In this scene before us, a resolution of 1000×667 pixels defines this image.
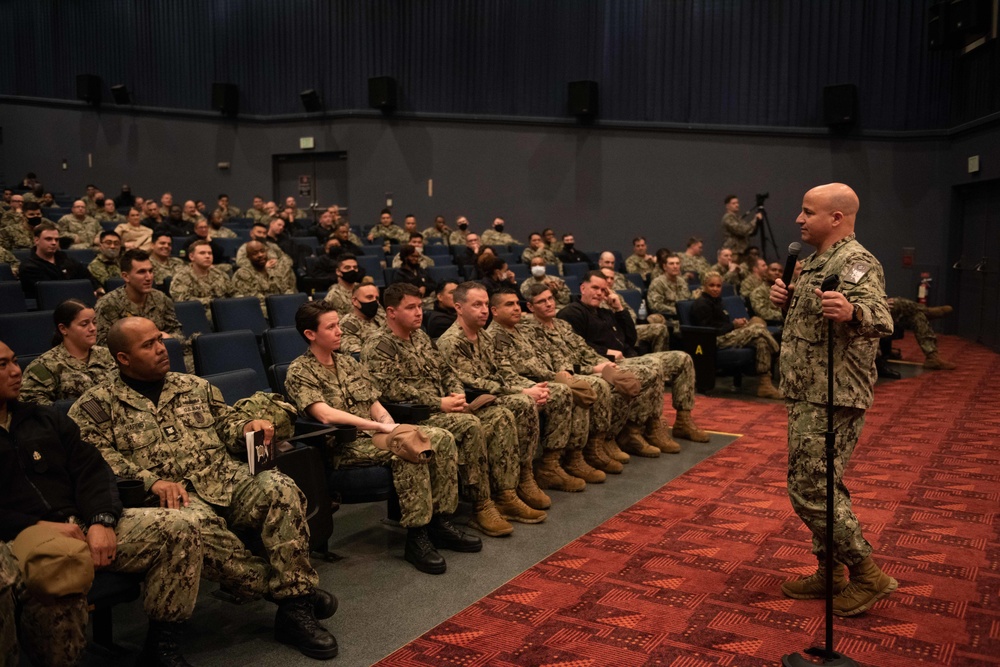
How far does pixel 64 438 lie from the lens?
102 inches

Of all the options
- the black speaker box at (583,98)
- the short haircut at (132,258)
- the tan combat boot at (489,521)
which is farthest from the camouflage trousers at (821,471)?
the black speaker box at (583,98)

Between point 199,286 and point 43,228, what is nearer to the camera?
point 199,286

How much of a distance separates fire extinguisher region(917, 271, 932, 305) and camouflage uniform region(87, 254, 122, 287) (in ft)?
31.8

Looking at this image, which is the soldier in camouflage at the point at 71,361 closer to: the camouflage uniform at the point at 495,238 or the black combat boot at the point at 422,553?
the black combat boot at the point at 422,553

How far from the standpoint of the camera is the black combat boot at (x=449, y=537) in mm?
3754

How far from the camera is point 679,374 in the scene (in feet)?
18.4

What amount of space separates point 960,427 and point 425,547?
438 centimetres

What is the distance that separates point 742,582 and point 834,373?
1.00m

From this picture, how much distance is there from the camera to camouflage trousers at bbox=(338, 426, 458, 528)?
140 inches

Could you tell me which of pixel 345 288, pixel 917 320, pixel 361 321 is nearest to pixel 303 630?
pixel 361 321

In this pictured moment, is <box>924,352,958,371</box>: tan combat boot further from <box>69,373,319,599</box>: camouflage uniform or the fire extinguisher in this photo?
<box>69,373,319,599</box>: camouflage uniform

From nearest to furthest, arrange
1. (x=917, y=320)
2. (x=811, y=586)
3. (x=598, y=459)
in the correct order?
(x=811, y=586) < (x=598, y=459) < (x=917, y=320)

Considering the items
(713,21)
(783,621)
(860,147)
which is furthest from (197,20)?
(783,621)

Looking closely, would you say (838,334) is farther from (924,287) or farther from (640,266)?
(924,287)
